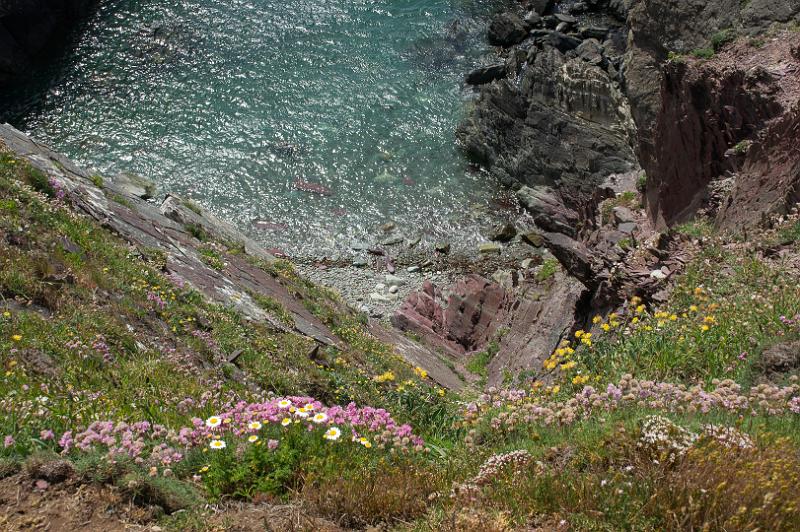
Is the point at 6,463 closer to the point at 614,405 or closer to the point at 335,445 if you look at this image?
the point at 335,445

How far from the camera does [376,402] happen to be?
11.2 metres

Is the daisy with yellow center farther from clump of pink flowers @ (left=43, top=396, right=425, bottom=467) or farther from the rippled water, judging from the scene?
the rippled water

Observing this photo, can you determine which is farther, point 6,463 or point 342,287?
point 342,287

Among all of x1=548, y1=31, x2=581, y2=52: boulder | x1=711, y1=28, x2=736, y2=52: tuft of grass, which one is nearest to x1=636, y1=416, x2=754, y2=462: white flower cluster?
x1=711, y1=28, x2=736, y2=52: tuft of grass

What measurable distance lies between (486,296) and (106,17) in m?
32.4

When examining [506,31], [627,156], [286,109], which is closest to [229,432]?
[627,156]

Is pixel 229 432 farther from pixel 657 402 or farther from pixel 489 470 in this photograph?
pixel 657 402

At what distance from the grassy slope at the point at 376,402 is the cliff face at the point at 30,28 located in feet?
104

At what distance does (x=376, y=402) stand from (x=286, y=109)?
90.0 ft

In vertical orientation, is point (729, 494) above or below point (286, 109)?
above

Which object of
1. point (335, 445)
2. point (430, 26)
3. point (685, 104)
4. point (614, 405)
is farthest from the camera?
point (430, 26)

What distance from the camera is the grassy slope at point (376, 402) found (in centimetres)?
489

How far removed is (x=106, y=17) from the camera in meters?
42.6

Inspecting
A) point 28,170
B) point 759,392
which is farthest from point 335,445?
point 28,170
